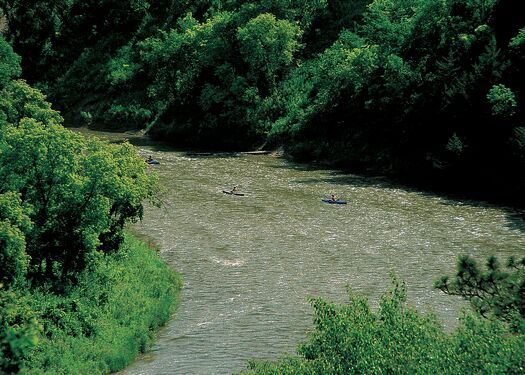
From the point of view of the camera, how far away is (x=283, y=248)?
45.2m

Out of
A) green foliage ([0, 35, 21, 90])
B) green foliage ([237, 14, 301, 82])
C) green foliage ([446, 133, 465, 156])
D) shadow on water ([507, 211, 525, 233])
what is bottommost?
shadow on water ([507, 211, 525, 233])

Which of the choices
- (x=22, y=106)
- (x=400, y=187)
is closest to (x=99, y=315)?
(x=22, y=106)

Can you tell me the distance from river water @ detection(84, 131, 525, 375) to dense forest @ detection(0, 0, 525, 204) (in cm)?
683

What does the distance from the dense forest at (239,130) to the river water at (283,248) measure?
198 cm

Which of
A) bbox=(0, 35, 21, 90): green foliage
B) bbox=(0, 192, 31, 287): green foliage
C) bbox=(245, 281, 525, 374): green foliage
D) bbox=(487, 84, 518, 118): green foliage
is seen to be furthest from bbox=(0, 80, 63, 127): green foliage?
bbox=(487, 84, 518, 118): green foliage

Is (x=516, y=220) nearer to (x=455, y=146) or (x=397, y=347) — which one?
(x=455, y=146)

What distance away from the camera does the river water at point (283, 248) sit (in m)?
31.8

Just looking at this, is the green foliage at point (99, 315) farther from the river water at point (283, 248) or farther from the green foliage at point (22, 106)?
the green foliage at point (22, 106)

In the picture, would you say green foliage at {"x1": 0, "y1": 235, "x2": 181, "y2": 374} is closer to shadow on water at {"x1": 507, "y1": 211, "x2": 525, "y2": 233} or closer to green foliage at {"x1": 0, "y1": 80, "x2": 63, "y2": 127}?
green foliage at {"x1": 0, "y1": 80, "x2": 63, "y2": 127}

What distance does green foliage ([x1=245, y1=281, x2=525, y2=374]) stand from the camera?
18625 millimetres

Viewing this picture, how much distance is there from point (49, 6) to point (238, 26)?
58200mm

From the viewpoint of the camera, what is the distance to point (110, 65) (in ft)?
393

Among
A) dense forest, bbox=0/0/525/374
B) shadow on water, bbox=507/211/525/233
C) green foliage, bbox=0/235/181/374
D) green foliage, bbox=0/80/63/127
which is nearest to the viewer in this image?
dense forest, bbox=0/0/525/374

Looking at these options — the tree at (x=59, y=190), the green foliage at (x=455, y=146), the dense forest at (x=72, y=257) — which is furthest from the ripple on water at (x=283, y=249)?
the tree at (x=59, y=190)
